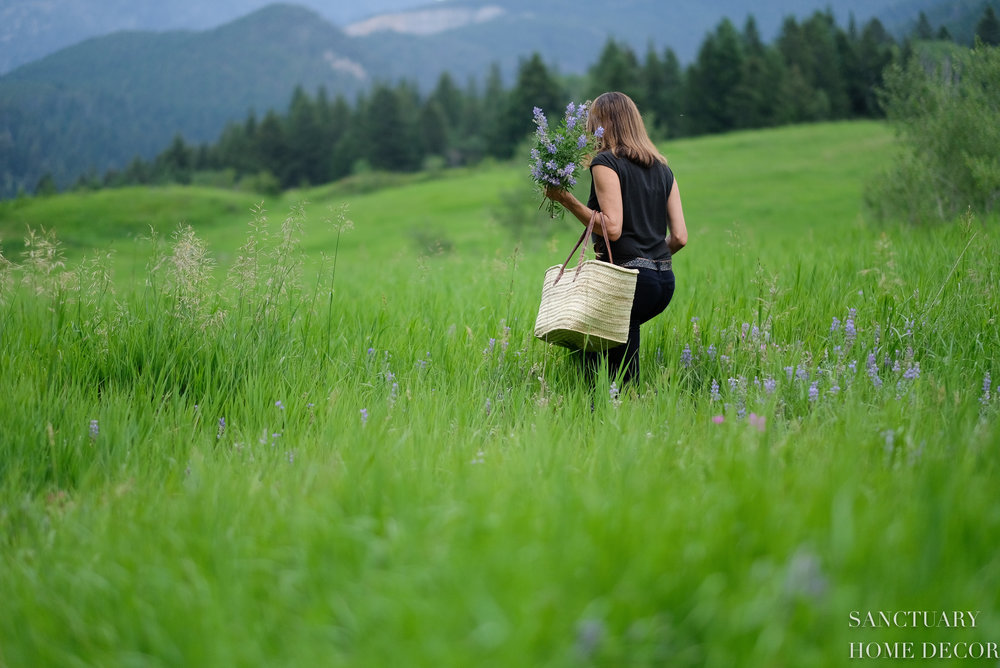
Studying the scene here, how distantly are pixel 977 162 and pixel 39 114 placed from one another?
6199 cm

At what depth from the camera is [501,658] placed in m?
1.40

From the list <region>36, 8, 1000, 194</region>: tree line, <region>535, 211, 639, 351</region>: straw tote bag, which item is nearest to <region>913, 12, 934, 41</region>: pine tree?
<region>535, 211, 639, 351</region>: straw tote bag

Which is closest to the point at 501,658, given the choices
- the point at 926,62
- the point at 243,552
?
the point at 243,552

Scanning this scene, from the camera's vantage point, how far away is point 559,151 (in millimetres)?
3957

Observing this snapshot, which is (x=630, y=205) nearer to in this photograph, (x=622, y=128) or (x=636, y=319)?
(x=622, y=128)

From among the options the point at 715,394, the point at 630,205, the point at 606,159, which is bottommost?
the point at 715,394

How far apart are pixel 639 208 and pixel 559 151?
65cm

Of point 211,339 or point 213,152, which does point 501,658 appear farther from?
point 213,152

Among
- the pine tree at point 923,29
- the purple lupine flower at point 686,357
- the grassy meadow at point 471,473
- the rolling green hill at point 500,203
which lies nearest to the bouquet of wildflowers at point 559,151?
the grassy meadow at point 471,473

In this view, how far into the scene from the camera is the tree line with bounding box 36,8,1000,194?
196ft

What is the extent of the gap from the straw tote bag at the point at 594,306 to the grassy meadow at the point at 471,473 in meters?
0.40

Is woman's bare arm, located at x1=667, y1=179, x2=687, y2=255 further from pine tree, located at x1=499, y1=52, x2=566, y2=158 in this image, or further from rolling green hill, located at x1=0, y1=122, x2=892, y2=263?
pine tree, located at x1=499, y1=52, x2=566, y2=158

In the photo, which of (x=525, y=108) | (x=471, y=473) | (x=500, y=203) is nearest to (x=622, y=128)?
(x=471, y=473)

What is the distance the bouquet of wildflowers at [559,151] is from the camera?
3945 mm
